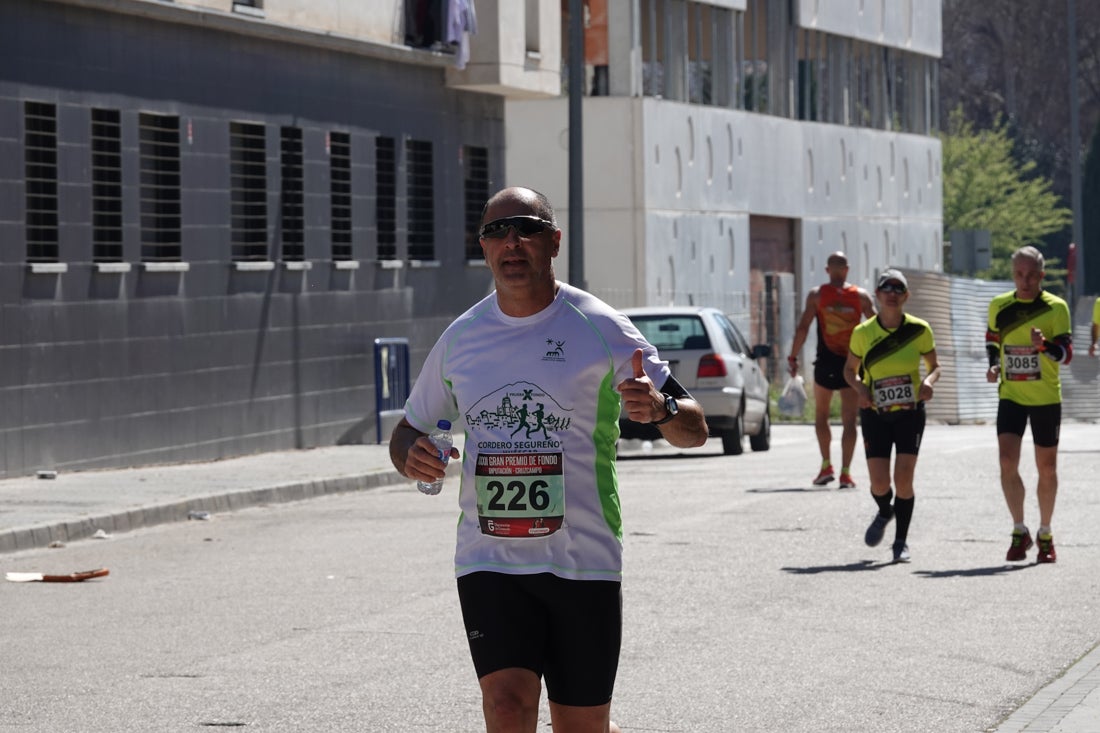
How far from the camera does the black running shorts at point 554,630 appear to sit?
5.91m

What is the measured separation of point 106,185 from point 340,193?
5.53 m

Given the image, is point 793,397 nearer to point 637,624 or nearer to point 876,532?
point 876,532

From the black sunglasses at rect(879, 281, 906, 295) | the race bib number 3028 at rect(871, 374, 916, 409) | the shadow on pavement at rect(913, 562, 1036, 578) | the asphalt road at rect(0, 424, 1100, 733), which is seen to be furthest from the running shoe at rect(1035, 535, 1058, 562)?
the black sunglasses at rect(879, 281, 906, 295)

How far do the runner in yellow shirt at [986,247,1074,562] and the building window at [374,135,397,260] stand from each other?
49.8 feet

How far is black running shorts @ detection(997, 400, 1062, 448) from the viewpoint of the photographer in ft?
44.6

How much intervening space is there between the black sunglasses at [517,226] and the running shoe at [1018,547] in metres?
8.14

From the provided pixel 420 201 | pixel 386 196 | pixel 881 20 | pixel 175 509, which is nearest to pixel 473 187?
pixel 420 201

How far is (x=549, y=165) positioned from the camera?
38.8 metres

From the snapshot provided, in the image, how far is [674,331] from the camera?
24688 mm

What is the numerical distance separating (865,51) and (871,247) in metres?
4.72

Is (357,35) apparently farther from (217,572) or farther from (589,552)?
(589,552)

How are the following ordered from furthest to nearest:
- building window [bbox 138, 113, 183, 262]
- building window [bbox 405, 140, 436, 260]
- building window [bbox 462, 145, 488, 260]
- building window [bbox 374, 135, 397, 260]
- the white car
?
building window [bbox 462, 145, 488, 260] < building window [bbox 405, 140, 436, 260] < building window [bbox 374, 135, 397, 260] < the white car < building window [bbox 138, 113, 183, 262]

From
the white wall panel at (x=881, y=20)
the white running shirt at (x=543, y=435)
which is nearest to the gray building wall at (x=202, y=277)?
the white running shirt at (x=543, y=435)

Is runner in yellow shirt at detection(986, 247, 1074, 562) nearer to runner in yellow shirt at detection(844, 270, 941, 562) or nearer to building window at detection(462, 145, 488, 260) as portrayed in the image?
runner in yellow shirt at detection(844, 270, 941, 562)
